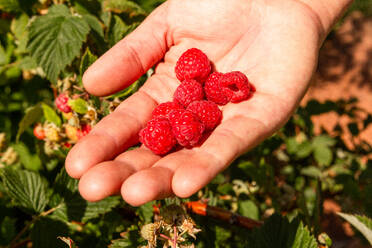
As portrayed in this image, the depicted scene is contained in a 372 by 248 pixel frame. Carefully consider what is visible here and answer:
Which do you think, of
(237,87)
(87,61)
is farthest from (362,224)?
(87,61)

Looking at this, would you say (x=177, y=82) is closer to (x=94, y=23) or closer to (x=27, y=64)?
(x=94, y=23)

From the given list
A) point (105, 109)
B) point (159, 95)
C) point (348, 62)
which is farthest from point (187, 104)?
point (348, 62)

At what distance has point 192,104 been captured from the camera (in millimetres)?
1868

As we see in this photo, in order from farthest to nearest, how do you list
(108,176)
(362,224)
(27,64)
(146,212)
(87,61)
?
(27,64) → (87,61) → (146,212) → (362,224) → (108,176)

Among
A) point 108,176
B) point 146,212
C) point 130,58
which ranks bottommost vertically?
point 146,212

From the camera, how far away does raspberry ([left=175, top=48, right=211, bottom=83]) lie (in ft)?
6.22

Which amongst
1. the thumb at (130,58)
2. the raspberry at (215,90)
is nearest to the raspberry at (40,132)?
the thumb at (130,58)

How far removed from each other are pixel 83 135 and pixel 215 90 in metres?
0.76

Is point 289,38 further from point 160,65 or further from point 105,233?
point 105,233

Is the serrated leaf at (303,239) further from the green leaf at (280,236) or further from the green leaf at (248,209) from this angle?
the green leaf at (248,209)

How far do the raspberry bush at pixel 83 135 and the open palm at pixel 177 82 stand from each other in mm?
90

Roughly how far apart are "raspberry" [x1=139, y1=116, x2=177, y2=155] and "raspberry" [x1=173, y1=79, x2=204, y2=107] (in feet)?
0.67

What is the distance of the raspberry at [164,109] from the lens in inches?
69.1

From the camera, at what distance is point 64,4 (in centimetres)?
195
